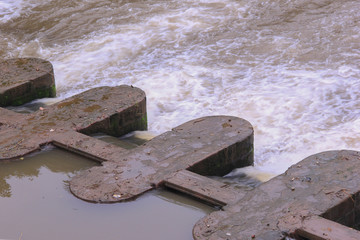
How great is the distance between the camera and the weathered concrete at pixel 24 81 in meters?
5.25

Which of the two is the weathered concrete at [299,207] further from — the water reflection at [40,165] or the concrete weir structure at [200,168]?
the water reflection at [40,165]

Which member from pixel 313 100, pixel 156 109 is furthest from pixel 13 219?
pixel 313 100

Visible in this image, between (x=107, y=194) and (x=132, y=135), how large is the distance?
4.36ft

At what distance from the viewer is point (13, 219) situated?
3.24 meters

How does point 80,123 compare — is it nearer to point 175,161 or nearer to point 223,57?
point 175,161

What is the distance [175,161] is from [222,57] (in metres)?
3.67

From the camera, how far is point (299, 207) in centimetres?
304

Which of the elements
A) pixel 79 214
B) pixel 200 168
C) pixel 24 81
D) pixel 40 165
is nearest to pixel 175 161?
pixel 200 168

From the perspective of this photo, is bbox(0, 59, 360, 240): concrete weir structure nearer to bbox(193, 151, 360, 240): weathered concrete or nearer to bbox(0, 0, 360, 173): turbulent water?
bbox(193, 151, 360, 240): weathered concrete

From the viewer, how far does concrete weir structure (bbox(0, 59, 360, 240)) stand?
296cm

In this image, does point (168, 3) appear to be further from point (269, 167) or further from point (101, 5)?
point (269, 167)

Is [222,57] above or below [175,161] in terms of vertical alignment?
below

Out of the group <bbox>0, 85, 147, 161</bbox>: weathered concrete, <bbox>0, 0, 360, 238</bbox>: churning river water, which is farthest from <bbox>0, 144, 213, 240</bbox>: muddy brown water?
<bbox>0, 0, 360, 238</bbox>: churning river water

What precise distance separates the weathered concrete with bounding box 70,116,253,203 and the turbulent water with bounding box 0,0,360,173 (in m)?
0.66
